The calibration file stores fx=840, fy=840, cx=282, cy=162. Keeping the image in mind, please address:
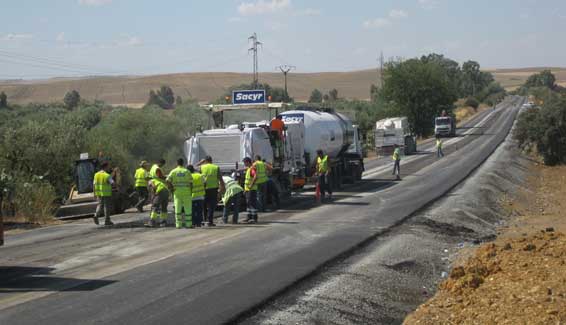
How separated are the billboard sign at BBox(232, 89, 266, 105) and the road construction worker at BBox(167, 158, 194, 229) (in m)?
8.78

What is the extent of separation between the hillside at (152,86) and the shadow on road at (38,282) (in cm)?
12087

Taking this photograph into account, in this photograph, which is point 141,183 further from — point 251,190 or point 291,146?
point 291,146

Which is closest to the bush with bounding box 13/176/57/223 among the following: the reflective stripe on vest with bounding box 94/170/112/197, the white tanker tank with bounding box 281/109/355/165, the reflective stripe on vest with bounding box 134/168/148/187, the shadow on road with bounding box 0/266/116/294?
the reflective stripe on vest with bounding box 134/168/148/187

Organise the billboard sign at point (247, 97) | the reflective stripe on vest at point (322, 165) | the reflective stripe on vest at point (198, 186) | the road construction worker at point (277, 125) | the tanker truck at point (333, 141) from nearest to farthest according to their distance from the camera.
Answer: the reflective stripe on vest at point (198, 186) → the road construction worker at point (277, 125) → the reflective stripe on vest at point (322, 165) → the billboard sign at point (247, 97) → the tanker truck at point (333, 141)

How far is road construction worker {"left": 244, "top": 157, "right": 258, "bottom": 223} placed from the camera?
2092cm

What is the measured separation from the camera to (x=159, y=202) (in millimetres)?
20172

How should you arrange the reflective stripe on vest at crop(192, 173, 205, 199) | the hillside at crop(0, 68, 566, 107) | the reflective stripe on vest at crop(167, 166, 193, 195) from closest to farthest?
the reflective stripe on vest at crop(167, 166, 193, 195)
the reflective stripe on vest at crop(192, 173, 205, 199)
the hillside at crop(0, 68, 566, 107)

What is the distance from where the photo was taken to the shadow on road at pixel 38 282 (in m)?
11.8

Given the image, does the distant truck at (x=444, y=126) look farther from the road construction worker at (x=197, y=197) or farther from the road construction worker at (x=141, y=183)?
the road construction worker at (x=197, y=197)

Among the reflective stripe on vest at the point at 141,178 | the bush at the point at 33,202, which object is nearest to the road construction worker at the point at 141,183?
the reflective stripe on vest at the point at 141,178

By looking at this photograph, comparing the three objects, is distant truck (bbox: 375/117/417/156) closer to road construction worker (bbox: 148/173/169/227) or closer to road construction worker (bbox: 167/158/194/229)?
road construction worker (bbox: 148/173/169/227)

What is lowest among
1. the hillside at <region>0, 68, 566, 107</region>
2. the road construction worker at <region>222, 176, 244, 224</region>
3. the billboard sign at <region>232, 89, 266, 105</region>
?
the road construction worker at <region>222, 176, 244, 224</region>

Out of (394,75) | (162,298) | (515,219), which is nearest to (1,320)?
(162,298)

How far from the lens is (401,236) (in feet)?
59.6
